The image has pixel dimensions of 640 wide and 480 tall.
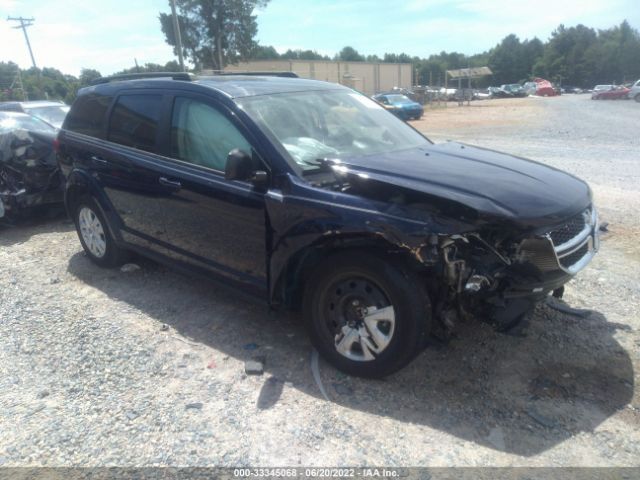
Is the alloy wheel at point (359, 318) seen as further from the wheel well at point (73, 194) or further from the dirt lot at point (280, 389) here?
the wheel well at point (73, 194)

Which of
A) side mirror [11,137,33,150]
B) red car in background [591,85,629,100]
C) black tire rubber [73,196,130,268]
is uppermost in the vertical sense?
side mirror [11,137,33,150]

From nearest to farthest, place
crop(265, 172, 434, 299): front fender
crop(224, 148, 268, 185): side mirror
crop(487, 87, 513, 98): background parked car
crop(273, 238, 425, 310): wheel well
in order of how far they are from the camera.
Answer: crop(265, 172, 434, 299): front fender
crop(273, 238, 425, 310): wheel well
crop(224, 148, 268, 185): side mirror
crop(487, 87, 513, 98): background parked car

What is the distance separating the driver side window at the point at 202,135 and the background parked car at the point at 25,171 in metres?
3.97

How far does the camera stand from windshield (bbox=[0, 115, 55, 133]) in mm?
7395

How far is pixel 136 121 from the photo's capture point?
4633mm

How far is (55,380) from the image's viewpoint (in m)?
Result: 3.57

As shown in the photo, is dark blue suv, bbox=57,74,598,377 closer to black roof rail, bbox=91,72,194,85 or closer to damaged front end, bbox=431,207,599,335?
damaged front end, bbox=431,207,599,335

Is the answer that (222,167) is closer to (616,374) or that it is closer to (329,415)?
(329,415)

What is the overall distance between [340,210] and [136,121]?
246 centimetres

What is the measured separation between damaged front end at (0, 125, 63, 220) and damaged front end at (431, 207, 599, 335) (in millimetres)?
6216

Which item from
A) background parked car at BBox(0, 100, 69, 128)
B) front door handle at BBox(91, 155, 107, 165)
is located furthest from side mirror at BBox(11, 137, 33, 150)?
front door handle at BBox(91, 155, 107, 165)

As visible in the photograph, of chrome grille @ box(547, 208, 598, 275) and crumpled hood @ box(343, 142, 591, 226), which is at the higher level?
crumpled hood @ box(343, 142, 591, 226)

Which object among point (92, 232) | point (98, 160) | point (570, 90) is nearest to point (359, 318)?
point (98, 160)

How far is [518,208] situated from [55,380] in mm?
3219
